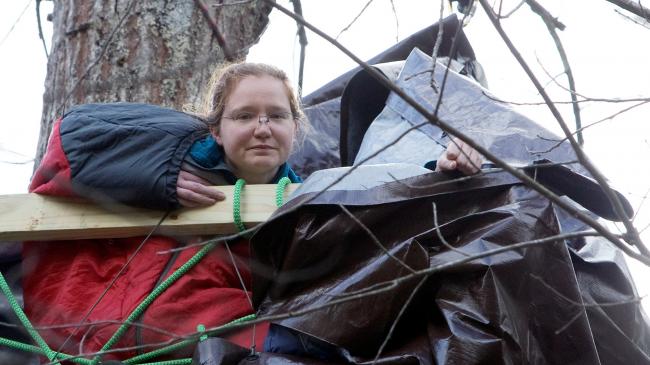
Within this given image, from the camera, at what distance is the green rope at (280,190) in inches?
96.4

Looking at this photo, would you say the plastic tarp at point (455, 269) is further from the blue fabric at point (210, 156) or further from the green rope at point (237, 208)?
the blue fabric at point (210, 156)

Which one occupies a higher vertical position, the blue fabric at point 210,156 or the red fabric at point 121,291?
the blue fabric at point 210,156

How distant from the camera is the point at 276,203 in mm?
2461

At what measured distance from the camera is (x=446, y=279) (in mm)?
2010

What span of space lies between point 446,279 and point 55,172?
3.33 feet

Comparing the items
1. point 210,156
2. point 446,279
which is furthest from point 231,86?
point 446,279

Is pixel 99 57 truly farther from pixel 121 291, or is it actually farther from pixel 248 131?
pixel 121 291

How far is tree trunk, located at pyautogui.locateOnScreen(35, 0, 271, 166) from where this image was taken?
3.09 meters

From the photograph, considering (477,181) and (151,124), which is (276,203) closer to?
(151,124)

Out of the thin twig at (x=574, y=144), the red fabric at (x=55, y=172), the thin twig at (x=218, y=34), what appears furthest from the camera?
the thin twig at (x=218, y=34)

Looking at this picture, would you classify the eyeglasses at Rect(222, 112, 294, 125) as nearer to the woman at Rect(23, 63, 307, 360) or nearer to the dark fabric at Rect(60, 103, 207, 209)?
the woman at Rect(23, 63, 307, 360)

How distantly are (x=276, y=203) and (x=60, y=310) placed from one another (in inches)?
21.1

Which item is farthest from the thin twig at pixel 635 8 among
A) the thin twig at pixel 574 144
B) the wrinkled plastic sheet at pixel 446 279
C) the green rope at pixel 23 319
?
the green rope at pixel 23 319

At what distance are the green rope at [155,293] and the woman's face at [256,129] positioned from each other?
29 cm
